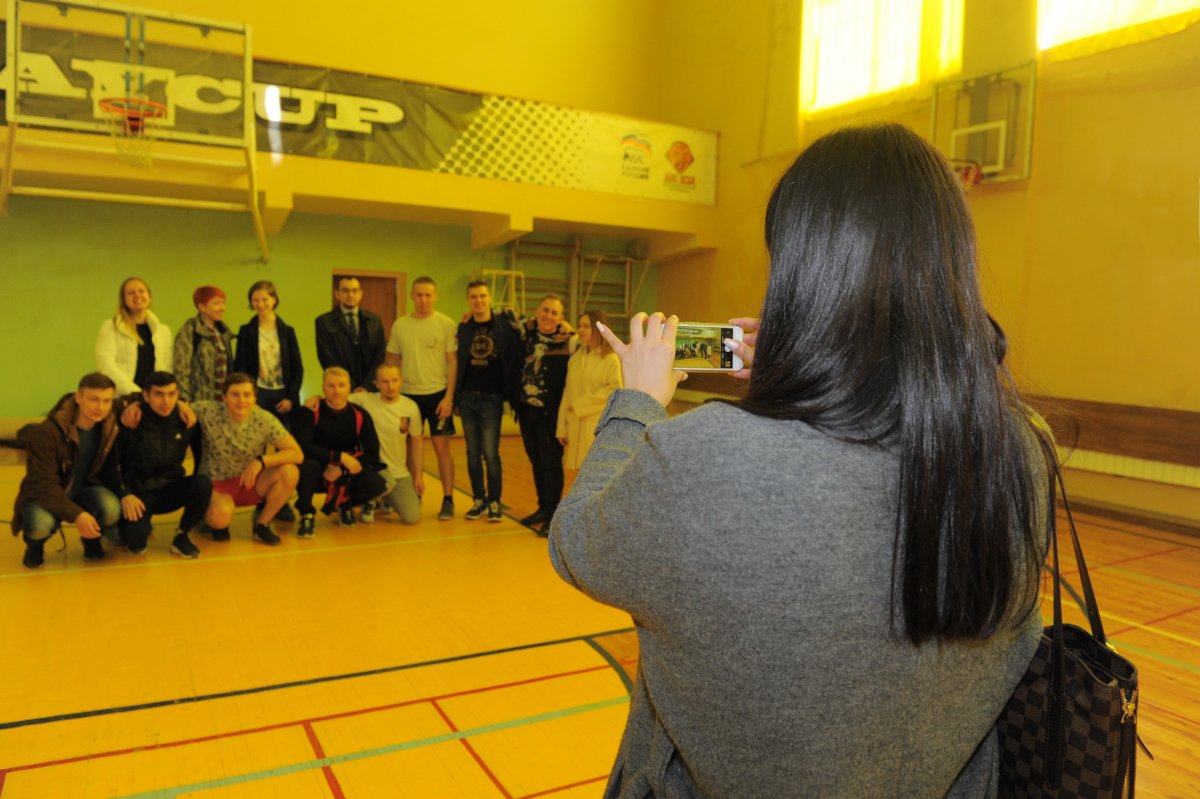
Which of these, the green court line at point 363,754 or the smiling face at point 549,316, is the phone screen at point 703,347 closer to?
the green court line at point 363,754

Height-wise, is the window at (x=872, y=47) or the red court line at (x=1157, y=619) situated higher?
the window at (x=872, y=47)

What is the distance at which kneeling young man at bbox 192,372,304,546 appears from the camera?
207 inches

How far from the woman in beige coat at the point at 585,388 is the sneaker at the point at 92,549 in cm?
289

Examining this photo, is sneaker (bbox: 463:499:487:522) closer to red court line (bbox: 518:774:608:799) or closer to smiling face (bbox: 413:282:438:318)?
smiling face (bbox: 413:282:438:318)

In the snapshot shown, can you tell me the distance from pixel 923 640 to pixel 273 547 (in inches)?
204

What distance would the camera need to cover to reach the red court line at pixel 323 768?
99.8 inches

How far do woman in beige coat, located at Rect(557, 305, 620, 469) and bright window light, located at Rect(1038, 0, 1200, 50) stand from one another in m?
5.49

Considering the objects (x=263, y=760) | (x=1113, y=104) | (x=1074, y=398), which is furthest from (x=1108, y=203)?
(x=263, y=760)

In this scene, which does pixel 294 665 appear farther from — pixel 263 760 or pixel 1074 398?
pixel 1074 398

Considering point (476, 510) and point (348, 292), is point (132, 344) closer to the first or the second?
point (348, 292)

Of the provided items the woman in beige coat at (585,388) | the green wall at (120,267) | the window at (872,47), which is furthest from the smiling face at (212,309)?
the window at (872,47)

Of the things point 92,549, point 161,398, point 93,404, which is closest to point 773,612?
point 93,404

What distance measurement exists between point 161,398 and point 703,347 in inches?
175

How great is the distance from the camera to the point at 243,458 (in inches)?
211
